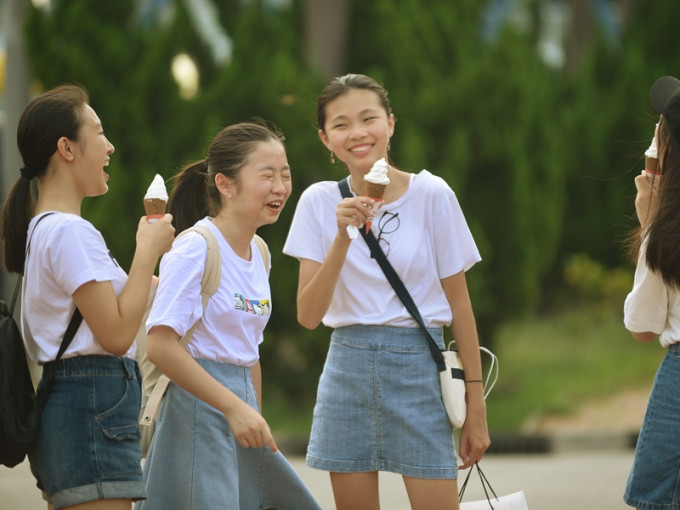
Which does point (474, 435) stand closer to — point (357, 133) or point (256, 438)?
point (256, 438)

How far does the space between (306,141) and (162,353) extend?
7443 millimetres

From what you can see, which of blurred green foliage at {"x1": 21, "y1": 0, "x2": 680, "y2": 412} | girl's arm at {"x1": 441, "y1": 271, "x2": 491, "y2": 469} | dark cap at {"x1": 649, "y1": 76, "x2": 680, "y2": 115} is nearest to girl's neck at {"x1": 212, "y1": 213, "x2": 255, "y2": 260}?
girl's arm at {"x1": 441, "y1": 271, "x2": 491, "y2": 469}

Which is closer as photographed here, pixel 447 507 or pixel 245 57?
pixel 447 507

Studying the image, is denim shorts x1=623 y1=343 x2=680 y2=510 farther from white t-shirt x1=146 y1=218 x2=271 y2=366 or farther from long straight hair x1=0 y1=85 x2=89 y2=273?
long straight hair x1=0 y1=85 x2=89 y2=273

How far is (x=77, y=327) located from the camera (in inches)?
131

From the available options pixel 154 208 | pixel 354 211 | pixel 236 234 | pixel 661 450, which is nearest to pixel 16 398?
pixel 154 208

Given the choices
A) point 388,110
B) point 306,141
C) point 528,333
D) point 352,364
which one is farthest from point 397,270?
point 528,333

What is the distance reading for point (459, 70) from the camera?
36.5 feet

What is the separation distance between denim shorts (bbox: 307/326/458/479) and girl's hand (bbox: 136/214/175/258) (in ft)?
2.84

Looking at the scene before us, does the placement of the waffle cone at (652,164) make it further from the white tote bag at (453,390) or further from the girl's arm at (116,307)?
the girl's arm at (116,307)

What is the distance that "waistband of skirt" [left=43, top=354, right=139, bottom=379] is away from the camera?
10.9ft

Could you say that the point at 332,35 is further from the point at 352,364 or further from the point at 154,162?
the point at 352,364

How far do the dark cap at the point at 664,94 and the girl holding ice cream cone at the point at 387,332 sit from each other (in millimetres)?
814

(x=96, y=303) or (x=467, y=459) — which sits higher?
(x=96, y=303)
